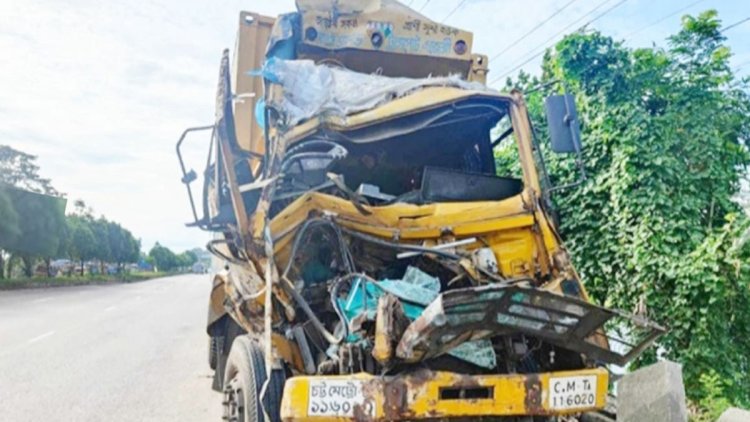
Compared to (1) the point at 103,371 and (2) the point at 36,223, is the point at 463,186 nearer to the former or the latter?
(1) the point at 103,371

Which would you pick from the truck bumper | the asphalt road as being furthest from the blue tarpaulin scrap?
the asphalt road

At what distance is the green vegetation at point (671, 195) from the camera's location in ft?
15.7

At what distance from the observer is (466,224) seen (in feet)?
11.0

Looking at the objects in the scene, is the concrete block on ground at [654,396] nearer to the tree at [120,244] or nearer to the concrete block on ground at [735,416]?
the concrete block on ground at [735,416]

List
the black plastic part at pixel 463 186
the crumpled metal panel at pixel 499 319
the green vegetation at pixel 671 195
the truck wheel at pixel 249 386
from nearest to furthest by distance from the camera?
the crumpled metal panel at pixel 499 319 → the truck wheel at pixel 249 386 → the black plastic part at pixel 463 186 → the green vegetation at pixel 671 195

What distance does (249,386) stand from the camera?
3234 mm

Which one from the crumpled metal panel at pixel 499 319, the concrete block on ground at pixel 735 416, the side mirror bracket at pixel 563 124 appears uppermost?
the side mirror bracket at pixel 563 124

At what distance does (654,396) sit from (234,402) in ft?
9.25

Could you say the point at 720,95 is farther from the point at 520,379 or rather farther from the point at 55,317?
the point at 55,317

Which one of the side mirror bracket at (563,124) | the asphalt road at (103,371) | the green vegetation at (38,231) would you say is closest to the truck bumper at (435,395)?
the side mirror bracket at (563,124)

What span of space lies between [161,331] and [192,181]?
8.28 metres

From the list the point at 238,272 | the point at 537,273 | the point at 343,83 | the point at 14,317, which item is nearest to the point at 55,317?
the point at 14,317

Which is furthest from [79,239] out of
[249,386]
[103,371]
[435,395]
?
[435,395]

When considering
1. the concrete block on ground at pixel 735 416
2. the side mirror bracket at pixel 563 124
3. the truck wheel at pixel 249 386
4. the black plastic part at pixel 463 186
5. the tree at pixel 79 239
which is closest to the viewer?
the truck wheel at pixel 249 386
